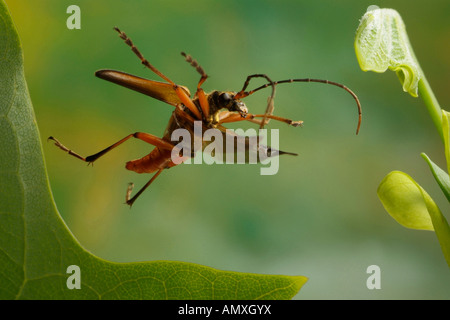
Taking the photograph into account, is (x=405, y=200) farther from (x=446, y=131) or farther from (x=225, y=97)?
(x=225, y=97)

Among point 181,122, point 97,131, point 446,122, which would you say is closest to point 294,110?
point 97,131

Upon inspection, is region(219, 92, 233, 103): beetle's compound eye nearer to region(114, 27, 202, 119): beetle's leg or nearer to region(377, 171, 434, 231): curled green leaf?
region(114, 27, 202, 119): beetle's leg

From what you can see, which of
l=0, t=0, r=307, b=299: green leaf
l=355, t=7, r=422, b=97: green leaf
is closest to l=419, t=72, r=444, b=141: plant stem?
l=355, t=7, r=422, b=97: green leaf

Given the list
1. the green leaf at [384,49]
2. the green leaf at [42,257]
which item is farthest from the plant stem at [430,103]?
the green leaf at [42,257]

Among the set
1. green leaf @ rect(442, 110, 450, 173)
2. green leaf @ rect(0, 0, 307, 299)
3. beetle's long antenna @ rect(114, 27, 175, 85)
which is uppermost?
beetle's long antenna @ rect(114, 27, 175, 85)

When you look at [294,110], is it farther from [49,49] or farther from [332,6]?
[49,49]

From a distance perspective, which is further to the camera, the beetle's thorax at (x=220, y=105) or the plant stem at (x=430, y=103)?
the beetle's thorax at (x=220, y=105)

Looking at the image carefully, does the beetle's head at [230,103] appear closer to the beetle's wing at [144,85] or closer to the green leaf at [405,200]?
the beetle's wing at [144,85]

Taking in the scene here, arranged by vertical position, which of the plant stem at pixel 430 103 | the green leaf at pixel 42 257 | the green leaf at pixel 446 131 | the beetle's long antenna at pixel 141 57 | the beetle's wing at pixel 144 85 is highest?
the beetle's long antenna at pixel 141 57
